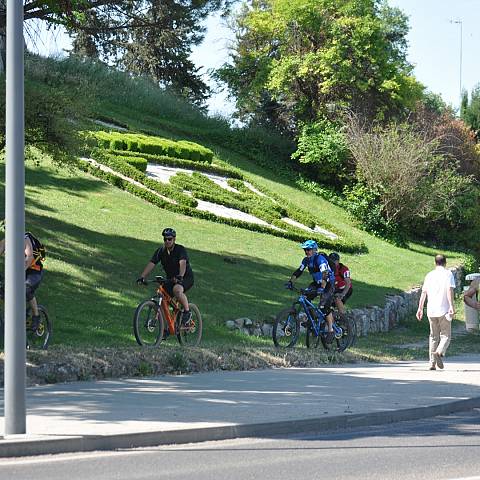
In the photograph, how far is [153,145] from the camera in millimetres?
46125

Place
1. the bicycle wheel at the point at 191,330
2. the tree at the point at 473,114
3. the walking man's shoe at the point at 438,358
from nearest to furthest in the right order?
1. the walking man's shoe at the point at 438,358
2. the bicycle wheel at the point at 191,330
3. the tree at the point at 473,114

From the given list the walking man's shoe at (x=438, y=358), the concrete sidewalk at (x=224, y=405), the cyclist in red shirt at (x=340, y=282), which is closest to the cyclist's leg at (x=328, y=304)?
the cyclist in red shirt at (x=340, y=282)

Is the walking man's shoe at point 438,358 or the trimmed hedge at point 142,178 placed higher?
the trimmed hedge at point 142,178

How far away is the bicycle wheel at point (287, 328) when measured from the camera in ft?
64.7

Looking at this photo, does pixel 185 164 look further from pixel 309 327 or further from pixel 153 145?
pixel 309 327

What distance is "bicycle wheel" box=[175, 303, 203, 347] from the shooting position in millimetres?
18266

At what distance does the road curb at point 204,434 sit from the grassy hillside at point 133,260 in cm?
710

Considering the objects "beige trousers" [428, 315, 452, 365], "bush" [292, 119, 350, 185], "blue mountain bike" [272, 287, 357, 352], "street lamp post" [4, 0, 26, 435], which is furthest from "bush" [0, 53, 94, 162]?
"bush" [292, 119, 350, 185]

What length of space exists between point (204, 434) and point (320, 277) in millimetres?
9665

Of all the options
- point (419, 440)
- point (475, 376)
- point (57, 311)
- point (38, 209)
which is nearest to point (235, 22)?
point (38, 209)

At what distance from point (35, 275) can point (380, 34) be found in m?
43.9

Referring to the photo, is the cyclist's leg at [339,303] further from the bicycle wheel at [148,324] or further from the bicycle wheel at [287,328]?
the bicycle wheel at [148,324]

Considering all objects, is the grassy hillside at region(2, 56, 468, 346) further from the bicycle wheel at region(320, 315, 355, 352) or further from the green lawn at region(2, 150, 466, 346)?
the bicycle wheel at region(320, 315, 355, 352)

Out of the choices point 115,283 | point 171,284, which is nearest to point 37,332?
point 171,284
